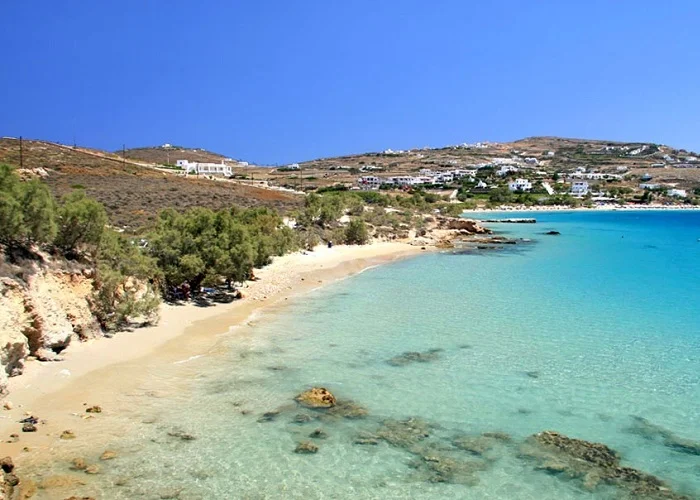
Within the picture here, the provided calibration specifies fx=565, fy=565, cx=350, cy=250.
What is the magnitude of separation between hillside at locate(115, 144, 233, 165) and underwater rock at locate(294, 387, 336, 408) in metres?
131

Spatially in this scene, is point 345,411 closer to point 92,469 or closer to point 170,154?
point 92,469

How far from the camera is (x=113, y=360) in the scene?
1506 cm

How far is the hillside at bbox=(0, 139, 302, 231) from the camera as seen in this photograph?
43844 mm

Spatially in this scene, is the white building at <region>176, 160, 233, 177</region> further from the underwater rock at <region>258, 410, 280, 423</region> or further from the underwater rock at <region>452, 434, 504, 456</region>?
the underwater rock at <region>452, 434, 504, 456</region>

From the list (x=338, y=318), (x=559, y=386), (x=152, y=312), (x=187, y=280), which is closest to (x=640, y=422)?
(x=559, y=386)

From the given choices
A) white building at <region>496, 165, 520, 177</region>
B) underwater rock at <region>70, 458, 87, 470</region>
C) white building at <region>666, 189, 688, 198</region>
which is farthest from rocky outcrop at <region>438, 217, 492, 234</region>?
white building at <region>666, 189, 688, 198</region>

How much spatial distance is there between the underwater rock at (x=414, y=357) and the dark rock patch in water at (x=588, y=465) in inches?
204

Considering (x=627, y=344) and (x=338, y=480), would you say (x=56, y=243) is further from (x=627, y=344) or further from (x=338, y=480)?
(x=627, y=344)

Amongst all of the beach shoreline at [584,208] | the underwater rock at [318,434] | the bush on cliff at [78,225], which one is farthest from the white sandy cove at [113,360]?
the beach shoreline at [584,208]

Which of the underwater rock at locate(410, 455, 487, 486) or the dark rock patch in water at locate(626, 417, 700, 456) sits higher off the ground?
the underwater rock at locate(410, 455, 487, 486)

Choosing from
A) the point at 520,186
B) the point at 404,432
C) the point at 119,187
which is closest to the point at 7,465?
the point at 404,432

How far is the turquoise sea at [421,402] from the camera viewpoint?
9859 mm

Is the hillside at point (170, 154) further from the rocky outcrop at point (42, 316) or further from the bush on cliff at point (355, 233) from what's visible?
the rocky outcrop at point (42, 316)

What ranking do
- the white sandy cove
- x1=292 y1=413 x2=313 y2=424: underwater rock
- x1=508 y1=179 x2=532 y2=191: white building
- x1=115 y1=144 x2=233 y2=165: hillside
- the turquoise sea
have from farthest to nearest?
x1=508 y1=179 x2=532 y2=191: white building < x1=115 y1=144 x2=233 y2=165: hillside < x1=292 y1=413 x2=313 y2=424: underwater rock < the white sandy cove < the turquoise sea
